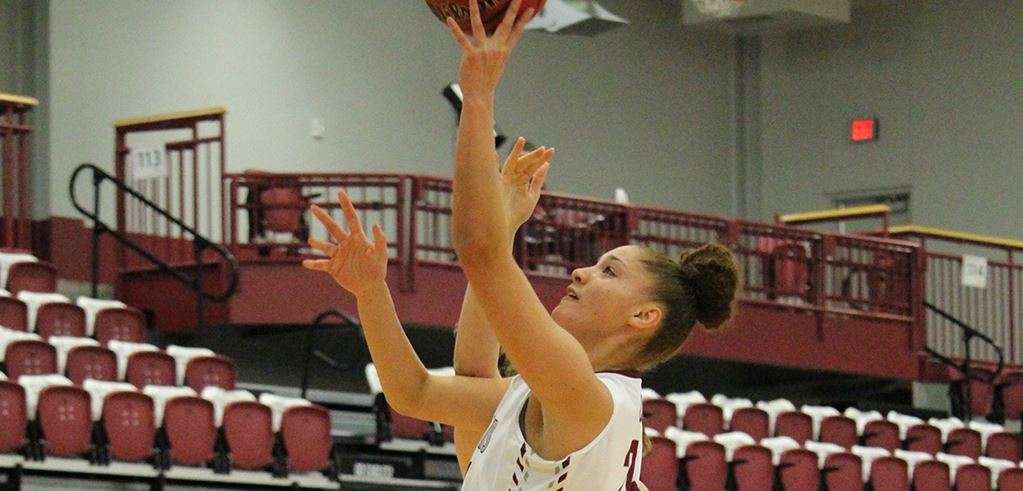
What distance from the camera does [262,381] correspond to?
13.2 metres

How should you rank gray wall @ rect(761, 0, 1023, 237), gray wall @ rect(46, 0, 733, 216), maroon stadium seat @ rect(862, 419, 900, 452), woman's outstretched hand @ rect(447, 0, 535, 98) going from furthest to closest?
gray wall @ rect(761, 0, 1023, 237) < gray wall @ rect(46, 0, 733, 216) < maroon stadium seat @ rect(862, 419, 900, 452) < woman's outstretched hand @ rect(447, 0, 535, 98)

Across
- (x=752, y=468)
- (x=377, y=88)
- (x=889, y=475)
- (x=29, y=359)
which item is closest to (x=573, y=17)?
(x=377, y=88)

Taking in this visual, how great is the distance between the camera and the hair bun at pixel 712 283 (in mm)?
3064

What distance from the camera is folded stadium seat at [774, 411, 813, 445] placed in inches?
479

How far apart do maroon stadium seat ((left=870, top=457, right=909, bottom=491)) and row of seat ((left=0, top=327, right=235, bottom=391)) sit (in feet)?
13.1

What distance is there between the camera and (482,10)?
282 centimetres

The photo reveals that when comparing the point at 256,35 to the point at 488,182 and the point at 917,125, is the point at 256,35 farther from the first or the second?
the point at 488,182

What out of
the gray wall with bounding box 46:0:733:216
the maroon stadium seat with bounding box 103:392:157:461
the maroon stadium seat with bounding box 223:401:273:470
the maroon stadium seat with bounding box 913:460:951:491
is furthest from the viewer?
the gray wall with bounding box 46:0:733:216

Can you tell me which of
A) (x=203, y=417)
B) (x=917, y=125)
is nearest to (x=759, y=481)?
(x=203, y=417)

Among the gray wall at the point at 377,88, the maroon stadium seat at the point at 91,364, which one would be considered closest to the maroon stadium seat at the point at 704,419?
the maroon stadium seat at the point at 91,364

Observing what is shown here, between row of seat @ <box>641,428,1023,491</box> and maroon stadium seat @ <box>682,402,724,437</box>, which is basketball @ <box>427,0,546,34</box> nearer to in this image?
row of seat @ <box>641,428,1023,491</box>

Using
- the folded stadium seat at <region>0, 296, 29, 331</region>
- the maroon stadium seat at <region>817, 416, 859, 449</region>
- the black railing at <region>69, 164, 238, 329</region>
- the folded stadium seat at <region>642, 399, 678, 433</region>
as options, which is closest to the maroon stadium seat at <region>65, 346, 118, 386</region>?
the folded stadium seat at <region>0, 296, 29, 331</region>

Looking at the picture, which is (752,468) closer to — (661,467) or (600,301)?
(661,467)

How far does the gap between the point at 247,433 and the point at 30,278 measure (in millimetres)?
2173
